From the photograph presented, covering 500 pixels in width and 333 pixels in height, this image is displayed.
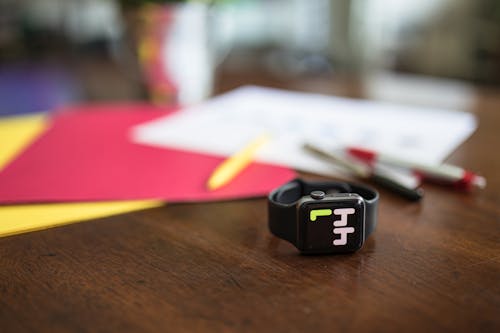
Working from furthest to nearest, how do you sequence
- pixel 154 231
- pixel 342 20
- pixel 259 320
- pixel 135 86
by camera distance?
pixel 342 20 → pixel 135 86 → pixel 154 231 → pixel 259 320

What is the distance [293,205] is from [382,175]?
184 mm

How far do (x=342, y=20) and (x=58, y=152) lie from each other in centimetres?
247

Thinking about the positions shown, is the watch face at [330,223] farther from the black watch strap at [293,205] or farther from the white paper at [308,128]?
the white paper at [308,128]

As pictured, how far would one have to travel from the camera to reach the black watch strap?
0.42m

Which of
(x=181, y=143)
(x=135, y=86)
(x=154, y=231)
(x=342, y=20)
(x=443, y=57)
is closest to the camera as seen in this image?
(x=154, y=231)

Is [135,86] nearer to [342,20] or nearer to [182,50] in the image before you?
[182,50]

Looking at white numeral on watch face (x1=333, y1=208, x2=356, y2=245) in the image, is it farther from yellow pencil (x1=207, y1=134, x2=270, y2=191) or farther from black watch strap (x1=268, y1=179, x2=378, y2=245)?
yellow pencil (x1=207, y1=134, x2=270, y2=191)

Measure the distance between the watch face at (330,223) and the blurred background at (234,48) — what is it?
608mm

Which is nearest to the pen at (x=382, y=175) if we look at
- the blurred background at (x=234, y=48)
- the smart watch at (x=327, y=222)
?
the smart watch at (x=327, y=222)

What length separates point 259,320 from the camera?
0.33 m

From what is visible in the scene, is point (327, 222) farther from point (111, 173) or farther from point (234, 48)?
point (234, 48)

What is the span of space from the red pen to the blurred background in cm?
44

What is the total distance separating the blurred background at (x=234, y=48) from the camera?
94 cm

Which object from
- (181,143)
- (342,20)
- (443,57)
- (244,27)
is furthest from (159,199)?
(244,27)
